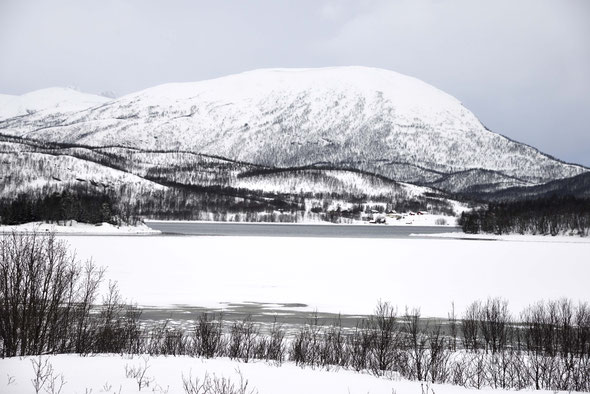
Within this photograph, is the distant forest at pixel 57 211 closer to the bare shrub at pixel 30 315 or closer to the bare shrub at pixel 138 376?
the bare shrub at pixel 30 315

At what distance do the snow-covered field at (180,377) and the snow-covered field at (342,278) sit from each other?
16032 millimetres

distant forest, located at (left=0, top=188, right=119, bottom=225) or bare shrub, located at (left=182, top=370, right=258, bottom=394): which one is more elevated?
distant forest, located at (left=0, top=188, right=119, bottom=225)

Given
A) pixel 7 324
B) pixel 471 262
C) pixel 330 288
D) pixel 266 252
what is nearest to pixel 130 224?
pixel 266 252

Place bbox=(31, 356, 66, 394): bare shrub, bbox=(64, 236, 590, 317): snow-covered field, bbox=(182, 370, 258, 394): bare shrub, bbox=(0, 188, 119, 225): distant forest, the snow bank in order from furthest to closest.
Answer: bbox=(0, 188, 119, 225): distant forest → the snow bank → bbox=(64, 236, 590, 317): snow-covered field → bbox=(182, 370, 258, 394): bare shrub → bbox=(31, 356, 66, 394): bare shrub

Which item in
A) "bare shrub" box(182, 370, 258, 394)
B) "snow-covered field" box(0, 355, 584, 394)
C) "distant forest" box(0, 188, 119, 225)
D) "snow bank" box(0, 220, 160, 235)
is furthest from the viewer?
"distant forest" box(0, 188, 119, 225)

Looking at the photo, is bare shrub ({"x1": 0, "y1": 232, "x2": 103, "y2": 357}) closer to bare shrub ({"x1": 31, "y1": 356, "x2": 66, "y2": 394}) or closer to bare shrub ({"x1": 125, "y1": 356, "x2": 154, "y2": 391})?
bare shrub ({"x1": 31, "y1": 356, "x2": 66, "y2": 394})

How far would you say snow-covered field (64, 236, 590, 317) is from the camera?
35.4m

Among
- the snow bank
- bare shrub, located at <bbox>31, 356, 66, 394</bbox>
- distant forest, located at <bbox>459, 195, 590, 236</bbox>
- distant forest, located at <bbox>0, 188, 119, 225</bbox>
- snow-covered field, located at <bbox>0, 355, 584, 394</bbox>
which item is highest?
distant forest, located at <bbox>459, 195, 590, 236</bbox>

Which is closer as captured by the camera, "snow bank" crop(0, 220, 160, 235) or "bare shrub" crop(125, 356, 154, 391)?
"bare shrub" crop(125, 356, 154, 391)

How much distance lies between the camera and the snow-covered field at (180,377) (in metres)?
12.3

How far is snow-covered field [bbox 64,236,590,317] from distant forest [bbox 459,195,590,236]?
68729mm

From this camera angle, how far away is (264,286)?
41.8 meters

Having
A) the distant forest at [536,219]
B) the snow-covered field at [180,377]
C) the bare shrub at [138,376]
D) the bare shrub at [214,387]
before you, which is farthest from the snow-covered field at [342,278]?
the distant forest at [536,219]

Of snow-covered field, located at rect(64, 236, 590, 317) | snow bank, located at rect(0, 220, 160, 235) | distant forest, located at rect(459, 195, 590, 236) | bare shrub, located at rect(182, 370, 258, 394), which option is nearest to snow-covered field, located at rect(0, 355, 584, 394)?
bare shrub, located at rect(182, 370, 258, 394)
